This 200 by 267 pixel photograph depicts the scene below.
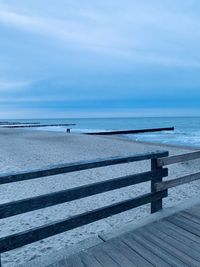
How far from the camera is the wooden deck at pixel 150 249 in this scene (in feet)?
9.91

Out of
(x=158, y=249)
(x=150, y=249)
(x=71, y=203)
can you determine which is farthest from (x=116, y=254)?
(x=71, y=203)

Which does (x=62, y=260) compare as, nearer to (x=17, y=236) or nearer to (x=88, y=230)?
(x=17, y=236)

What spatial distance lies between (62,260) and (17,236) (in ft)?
2.23

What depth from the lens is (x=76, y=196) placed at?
346cm

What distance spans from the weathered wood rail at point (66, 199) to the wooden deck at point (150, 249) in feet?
1.38

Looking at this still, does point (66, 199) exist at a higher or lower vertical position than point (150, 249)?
higher

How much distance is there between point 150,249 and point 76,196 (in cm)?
129

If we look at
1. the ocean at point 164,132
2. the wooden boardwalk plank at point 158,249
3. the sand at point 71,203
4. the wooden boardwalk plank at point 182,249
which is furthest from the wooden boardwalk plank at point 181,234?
the ocean at point 164,132

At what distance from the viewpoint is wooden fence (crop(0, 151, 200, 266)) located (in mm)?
2934

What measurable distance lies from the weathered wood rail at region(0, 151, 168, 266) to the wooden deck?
1.38 ft

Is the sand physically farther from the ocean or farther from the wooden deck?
the ocean

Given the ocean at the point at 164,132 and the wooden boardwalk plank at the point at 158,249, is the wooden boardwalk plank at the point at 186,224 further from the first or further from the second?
the ocean at the point at 164,132

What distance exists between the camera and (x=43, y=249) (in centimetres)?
435

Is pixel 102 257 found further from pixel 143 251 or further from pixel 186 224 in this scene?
pixel 186 224
